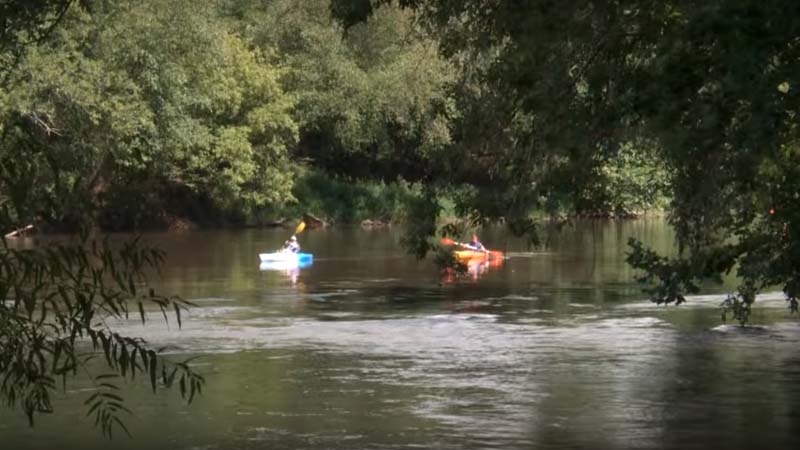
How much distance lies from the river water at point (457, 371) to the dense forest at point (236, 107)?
20.9ft

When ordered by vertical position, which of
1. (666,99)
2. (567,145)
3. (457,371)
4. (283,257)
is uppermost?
(666,99)

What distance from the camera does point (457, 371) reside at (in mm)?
19328

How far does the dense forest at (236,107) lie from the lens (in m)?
43.6

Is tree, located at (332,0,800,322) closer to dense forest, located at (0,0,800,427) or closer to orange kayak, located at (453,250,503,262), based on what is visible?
dense forest, located at (0,0,800,427)

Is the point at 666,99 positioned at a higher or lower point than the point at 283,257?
higher

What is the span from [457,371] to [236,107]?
115ft

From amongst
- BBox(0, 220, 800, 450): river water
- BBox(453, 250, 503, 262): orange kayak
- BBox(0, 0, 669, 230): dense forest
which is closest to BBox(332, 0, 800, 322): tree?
BBox(0, 220, 800, 450): river water

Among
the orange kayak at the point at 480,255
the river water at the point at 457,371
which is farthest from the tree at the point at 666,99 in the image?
the orange kayak at the point at 480,255

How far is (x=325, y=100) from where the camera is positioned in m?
57.9

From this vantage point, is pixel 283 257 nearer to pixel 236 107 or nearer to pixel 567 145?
pixel 236 107

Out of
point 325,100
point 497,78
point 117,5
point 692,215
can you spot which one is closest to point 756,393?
point 692,215

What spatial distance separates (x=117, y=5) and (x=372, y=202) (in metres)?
19.0

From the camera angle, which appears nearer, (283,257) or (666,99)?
(666,99)

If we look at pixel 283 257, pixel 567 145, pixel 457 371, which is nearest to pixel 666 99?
pixel 567 145
